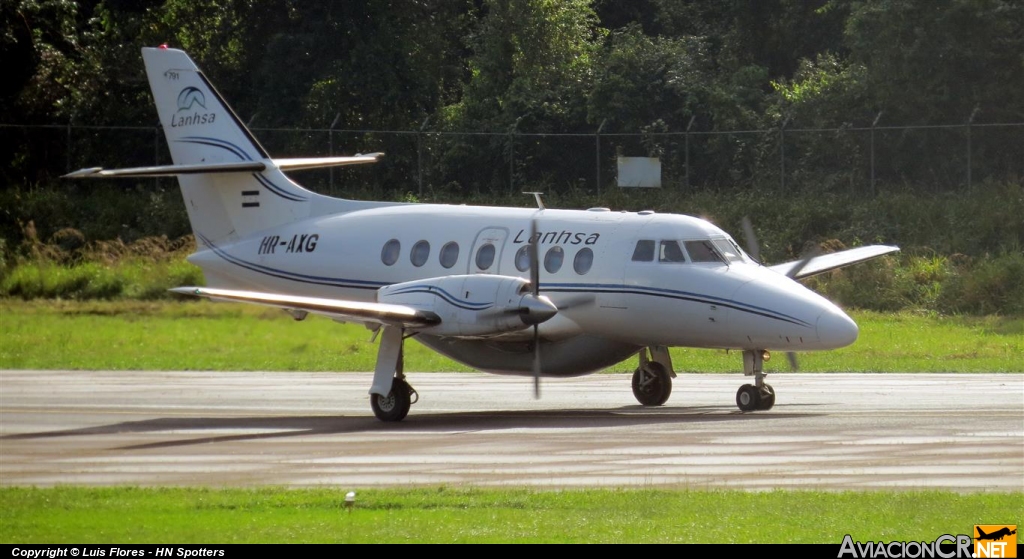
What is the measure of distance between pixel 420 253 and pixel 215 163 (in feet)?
16.3

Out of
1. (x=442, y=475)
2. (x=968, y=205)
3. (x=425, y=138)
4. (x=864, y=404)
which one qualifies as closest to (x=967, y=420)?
(x=864, y=404)

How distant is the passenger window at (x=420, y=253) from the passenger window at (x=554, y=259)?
2171mm

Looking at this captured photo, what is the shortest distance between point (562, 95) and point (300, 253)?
2394cm

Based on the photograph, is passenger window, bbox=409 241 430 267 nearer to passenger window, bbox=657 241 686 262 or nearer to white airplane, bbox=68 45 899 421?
white airplane, bbox=68 45 899 421

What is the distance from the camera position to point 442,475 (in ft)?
48.0

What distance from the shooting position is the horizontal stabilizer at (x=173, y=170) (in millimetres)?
23062

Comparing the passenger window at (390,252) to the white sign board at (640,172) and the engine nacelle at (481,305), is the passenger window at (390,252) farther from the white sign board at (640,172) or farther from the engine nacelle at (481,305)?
the white sign board at (640,172)

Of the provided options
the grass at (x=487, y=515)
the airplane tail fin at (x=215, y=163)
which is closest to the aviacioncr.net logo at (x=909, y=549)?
the grass at (x=487, y=515)

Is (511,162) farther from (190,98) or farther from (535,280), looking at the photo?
(535,280)

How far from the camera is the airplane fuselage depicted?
19938 millimetres

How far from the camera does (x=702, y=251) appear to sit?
2084 cm

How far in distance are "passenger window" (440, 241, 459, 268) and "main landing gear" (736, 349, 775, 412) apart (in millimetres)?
4794

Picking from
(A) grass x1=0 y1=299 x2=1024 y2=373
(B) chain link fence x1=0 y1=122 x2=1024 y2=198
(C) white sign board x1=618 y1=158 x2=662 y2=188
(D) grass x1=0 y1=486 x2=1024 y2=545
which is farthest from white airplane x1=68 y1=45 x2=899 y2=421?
(C) white sign board x1=618 y1=158 x2=662 y2=188

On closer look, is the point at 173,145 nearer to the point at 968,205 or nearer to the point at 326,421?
the point at 326,421
